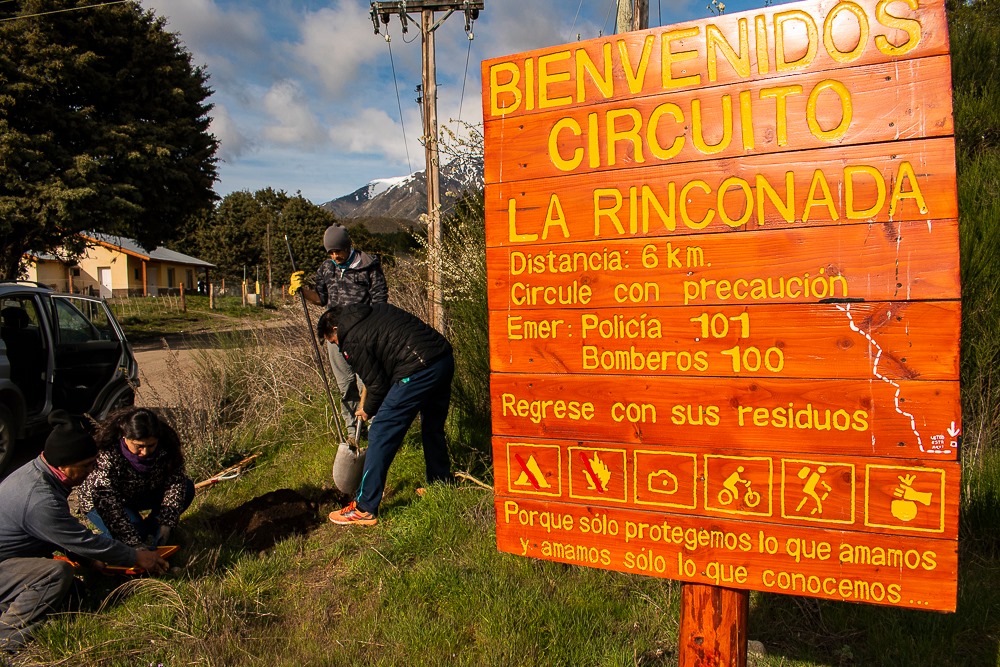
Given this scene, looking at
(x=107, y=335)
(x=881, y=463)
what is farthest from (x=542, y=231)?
(x=107, y=335)

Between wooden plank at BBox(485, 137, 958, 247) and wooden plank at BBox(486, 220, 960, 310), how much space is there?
39mm

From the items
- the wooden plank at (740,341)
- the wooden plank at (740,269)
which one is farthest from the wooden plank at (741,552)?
the wooden plank at (740,269)

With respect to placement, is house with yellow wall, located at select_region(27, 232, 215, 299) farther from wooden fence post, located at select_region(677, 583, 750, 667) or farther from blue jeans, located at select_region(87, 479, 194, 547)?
wooden fence post, located at select_region(677, 583, 750, 667)

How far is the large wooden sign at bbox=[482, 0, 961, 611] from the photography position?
1915 millimetres

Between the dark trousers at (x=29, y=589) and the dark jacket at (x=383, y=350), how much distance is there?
1.90 meters

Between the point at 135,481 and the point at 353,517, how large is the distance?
1358 millimetres

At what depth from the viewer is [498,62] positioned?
2471 millimetres

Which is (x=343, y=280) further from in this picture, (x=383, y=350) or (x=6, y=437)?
(x=6, y=437)

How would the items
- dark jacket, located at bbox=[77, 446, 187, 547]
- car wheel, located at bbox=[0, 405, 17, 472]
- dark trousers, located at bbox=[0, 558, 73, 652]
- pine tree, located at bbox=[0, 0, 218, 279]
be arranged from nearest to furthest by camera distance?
dark trousers, located at bbox=[0, 558, 73, 652] < dark jacket, located at bbox=[77, 446, 187, 547] < car wheel, located at bbox=[0, 405, 17, 472] < pine tree, located at bbox=[0, 0, 218, 279]

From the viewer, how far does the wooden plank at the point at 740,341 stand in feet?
6.25

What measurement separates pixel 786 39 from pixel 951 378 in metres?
1.08

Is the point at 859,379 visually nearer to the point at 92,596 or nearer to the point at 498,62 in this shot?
the point at 498,62

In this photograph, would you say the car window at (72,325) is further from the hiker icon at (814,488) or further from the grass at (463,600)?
the hiker icon at (814,488)

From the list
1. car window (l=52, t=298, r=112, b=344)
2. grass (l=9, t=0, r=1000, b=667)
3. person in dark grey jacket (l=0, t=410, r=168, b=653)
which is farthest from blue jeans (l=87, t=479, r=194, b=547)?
car window (l=52, t=298, r=112, b=344)
